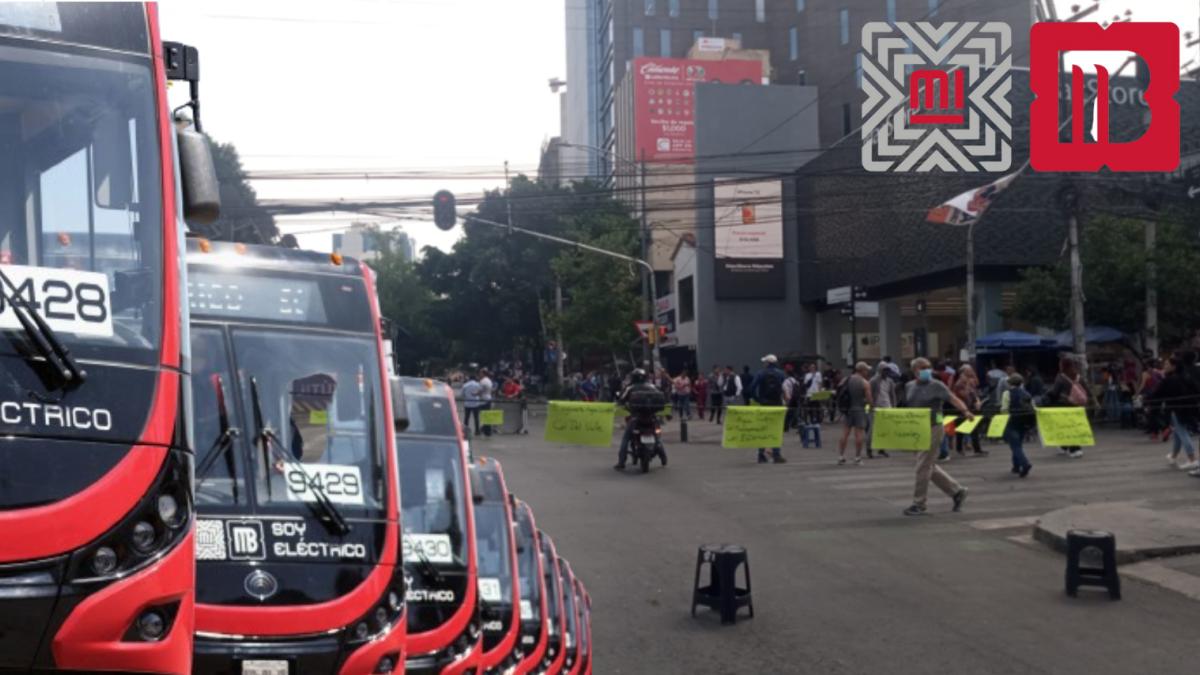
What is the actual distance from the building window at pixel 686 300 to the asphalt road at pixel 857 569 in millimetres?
29549

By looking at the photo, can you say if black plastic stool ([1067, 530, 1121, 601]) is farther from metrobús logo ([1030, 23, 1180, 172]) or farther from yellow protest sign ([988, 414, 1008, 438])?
metrobús logo ([1030, 23, 1180, 172])

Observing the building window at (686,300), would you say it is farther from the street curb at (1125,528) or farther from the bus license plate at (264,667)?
the bus license plate at (264,667)

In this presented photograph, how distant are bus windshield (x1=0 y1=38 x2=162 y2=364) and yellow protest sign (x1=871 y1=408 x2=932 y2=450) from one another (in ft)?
41.4

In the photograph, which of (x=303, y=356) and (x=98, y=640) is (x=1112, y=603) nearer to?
(x=303, y=356)

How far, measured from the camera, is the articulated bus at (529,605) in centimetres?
773

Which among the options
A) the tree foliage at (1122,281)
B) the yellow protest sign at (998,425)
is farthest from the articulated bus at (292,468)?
the tree foliage at (1122,281)

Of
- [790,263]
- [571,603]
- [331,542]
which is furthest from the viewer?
[790,263]

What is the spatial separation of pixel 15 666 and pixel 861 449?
19.2 meters

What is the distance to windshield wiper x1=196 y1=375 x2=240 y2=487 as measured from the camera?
6.40 meters

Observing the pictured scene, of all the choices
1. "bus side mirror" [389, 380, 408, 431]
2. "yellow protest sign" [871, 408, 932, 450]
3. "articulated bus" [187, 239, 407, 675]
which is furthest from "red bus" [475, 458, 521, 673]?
"yellow protest sign" [871, 408, 932, 450]

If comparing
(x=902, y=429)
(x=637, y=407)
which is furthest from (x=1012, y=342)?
(x=902, y=429)

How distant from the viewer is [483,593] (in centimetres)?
776

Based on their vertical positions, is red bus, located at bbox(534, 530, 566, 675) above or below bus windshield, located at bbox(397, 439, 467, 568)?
below

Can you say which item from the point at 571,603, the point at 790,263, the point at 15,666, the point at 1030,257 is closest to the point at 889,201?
the point at 1030,257
